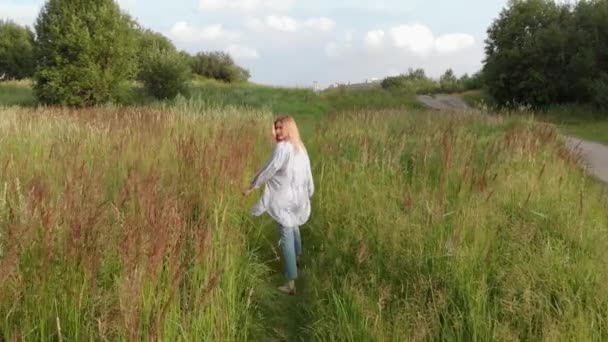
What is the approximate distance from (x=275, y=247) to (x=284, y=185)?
0.78 m

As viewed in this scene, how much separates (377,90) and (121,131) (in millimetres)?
32206

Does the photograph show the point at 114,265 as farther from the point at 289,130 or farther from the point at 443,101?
the point at 443,101

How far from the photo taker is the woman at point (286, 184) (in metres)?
5.13

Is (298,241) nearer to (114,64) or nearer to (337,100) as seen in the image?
(114,64)

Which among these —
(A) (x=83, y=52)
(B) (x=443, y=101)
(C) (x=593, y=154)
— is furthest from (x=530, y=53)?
(A) (x=83, y=52)

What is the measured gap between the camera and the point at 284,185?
17.0 feet

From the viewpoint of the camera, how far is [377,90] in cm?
3828

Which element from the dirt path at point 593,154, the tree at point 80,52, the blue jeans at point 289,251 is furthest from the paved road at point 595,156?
the tree at point 80,52

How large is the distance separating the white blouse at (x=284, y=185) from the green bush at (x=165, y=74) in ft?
78.9

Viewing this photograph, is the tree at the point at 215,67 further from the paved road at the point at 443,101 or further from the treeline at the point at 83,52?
the treeline at the point at 83,52

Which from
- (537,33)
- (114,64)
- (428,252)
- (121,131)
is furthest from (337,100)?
(428,252)

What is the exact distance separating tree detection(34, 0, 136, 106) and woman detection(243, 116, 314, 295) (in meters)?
18.2

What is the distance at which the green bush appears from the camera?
28.1 m

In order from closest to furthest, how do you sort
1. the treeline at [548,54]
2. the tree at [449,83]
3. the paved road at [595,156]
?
the paved road at [595,156] < the treeline at [548,54] < the tree at [449,83]
